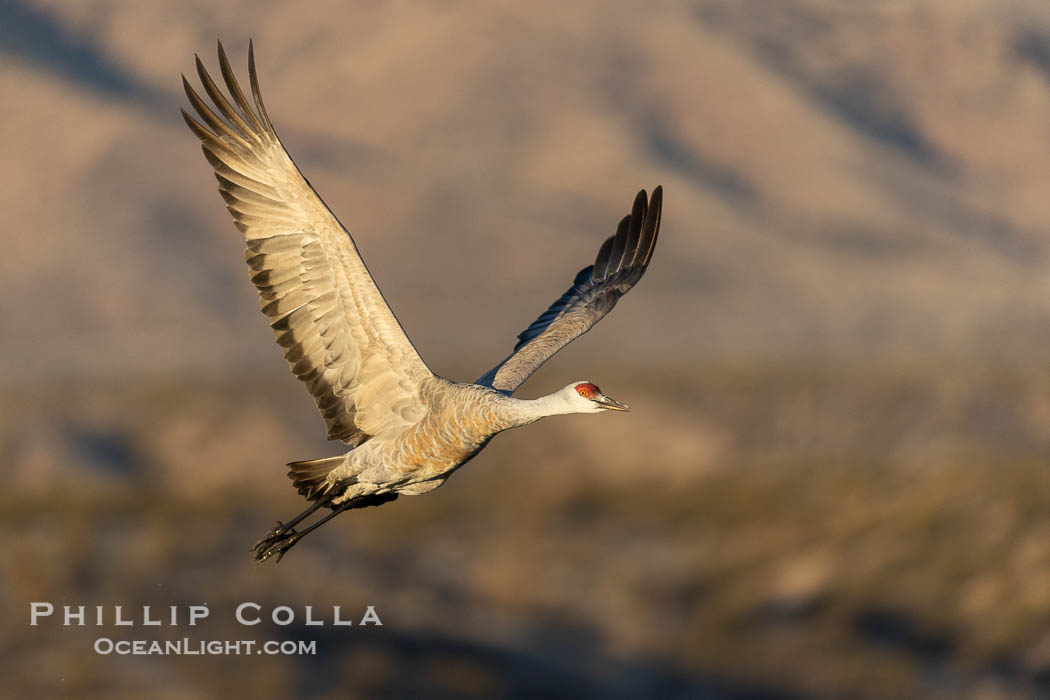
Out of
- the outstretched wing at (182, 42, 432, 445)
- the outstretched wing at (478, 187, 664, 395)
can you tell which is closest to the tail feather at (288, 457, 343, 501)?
the outstretched wing at (182, 42, 432, 445)

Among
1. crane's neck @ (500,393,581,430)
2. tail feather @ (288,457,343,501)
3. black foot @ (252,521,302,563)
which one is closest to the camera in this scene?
crane's neck @ (500,393,581,430)

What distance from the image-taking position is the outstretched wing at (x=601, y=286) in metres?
17.8

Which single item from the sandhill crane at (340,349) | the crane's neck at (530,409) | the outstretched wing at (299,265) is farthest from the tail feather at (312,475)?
the crane's neck at (530,409)

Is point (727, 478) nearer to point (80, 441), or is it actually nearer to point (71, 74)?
point (80, 441)

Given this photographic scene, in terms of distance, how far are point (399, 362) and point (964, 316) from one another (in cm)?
6527

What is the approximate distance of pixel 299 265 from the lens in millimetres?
14438

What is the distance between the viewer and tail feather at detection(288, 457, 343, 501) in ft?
51.8

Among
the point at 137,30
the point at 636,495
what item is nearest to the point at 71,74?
the point at 137,30

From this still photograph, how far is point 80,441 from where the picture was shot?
71.4 meters

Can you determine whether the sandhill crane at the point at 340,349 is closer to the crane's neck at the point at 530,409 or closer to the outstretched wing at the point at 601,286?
the crane's neck at the point at 530,409

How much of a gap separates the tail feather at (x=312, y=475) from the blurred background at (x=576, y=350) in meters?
52.6

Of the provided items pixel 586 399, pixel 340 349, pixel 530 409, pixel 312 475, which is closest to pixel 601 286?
pixel 586 399

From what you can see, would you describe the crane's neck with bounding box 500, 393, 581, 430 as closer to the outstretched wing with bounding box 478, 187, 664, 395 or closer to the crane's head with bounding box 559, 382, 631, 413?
the crane's head with bounding box 559, 382, 631, 413

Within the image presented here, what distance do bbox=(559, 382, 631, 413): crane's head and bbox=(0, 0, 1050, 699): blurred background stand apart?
53973mm
